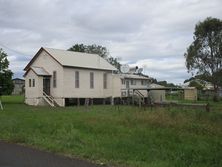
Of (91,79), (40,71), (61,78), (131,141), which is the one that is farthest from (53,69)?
(131,141)

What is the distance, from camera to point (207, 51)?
71250 mm

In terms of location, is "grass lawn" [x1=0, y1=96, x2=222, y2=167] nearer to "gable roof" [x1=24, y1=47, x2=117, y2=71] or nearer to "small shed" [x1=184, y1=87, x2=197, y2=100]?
"gable roof" [x1=24, y1=47, x2=117, y2=71]

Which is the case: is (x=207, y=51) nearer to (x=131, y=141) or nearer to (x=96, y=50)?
(x=96, y=50)

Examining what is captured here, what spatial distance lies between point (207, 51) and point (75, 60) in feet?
103

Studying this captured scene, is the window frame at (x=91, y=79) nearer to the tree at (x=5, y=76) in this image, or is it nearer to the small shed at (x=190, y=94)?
the tree at (x=5, y=76)

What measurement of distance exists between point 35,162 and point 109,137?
4923mm

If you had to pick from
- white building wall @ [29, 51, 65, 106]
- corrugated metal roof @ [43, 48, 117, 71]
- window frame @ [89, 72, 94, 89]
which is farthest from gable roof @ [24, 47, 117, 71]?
window frame @ [89, 72, 94, 89]

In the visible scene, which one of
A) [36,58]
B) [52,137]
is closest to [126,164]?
[52,137]

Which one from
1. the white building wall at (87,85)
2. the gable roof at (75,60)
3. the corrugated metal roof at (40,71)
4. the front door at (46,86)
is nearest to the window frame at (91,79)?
the white building wall at (87,85)

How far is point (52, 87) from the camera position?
152 ft

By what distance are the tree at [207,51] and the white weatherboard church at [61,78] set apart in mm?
25328

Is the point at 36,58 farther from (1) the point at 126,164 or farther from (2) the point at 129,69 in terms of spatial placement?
(1) the point at 126,164

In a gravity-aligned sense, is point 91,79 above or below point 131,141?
above

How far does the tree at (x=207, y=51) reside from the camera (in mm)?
70062
